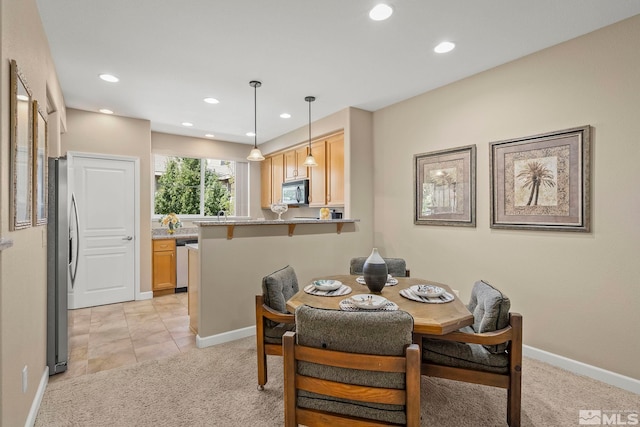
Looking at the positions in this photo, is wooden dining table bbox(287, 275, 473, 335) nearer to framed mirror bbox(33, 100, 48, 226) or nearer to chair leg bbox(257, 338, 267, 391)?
chair leg bbox(257, 338, 267, 391)

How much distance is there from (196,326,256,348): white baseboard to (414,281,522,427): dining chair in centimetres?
200

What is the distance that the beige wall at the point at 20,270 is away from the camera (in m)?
1.48

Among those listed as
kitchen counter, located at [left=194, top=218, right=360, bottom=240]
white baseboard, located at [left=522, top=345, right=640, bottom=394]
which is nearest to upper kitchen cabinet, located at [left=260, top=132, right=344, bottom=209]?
kitchen counter, located at [left=194, top=218, right=360, bottom=240]

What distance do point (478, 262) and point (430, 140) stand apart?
4.75 feet

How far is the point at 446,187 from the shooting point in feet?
11.6

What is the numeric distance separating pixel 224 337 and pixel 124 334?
46.3 inches

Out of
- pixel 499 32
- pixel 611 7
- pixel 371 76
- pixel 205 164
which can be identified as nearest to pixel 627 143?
pixel 611 7

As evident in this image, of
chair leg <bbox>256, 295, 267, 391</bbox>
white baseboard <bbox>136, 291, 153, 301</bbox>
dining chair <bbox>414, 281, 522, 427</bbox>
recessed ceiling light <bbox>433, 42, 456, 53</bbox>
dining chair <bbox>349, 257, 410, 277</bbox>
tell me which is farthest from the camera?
white baseboard <bbox>136, 291, 153, 301</bbox>

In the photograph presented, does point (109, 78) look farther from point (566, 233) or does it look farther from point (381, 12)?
point (566, 233)

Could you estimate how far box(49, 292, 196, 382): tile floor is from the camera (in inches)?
111

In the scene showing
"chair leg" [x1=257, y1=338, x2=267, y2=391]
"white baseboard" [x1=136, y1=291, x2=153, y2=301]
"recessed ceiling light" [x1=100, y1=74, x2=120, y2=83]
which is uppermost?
"recessed ceiling light" [x1=100, y1=74, x2=120, y2=83]

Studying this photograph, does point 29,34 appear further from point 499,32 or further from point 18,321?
point 499,32

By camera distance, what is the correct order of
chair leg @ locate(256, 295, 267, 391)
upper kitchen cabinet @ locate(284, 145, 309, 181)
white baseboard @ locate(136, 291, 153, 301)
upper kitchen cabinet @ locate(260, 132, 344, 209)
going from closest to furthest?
chair leg @ locate(256, 295, 267, 391)
upper kitchen cabinet @ locate(260, 132, 344, 209)
white baseboard @ locate(136, 291, 153, 301)
upper kitchen cabinet @ locate(284, 145, 309, 181)

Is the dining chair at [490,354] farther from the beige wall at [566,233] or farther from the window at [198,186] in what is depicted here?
the window at [198,186]
